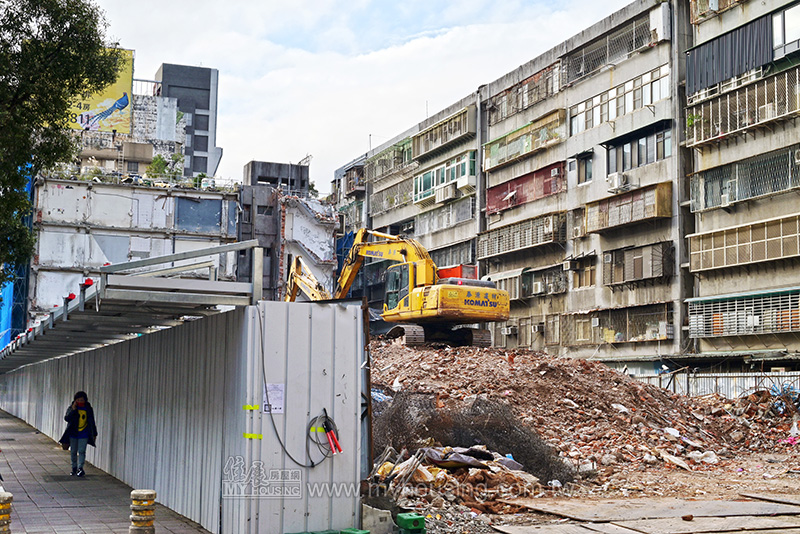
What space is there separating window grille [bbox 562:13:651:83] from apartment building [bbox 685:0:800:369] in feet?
10.1

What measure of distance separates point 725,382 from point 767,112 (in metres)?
9.90

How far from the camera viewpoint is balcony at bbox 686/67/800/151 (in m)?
31.8

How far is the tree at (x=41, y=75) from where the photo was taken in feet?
49.3

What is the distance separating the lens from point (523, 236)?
48.0 metres

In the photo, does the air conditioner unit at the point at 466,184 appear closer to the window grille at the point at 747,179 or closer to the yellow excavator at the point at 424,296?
the window grille at the point at 747,179

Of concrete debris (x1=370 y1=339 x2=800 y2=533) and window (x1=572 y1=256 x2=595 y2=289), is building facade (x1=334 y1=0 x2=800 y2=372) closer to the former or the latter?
window (x1=572 y1=256 x2=595 y2=289)

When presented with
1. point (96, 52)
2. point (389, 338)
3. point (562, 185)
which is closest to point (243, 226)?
point (562, 185)

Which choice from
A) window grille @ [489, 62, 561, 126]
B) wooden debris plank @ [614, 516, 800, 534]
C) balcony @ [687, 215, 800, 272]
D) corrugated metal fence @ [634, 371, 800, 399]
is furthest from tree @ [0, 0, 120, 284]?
window grille @ [489, 62, 561, 126]

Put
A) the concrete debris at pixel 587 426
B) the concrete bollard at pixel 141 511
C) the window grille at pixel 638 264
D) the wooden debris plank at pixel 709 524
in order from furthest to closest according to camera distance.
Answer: the window grille at pixel 638 264
the concrete debris at pixel 587 426
the wooden debris plank at pixel 709 524
the concrete bollard at pixel 141 511

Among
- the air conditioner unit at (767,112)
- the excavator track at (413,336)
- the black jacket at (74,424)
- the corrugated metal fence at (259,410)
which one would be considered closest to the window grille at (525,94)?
the air conditioner unit at (767,112)

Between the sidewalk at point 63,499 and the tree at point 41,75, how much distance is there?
469 centimetres

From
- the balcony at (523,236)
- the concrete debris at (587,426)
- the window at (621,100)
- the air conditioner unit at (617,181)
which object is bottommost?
the concrete debris at (587,426)

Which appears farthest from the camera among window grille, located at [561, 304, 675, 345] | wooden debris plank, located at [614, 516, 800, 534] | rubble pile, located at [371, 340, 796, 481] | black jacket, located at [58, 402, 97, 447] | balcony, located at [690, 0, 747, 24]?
window grille, located at [561, 304, 675, 345]

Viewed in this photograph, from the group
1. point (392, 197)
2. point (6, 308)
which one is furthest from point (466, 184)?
point (6, 308)
